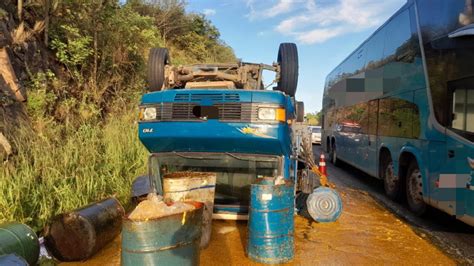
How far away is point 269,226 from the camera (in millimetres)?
4293

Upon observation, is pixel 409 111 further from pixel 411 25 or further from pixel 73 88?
pixel 73 88

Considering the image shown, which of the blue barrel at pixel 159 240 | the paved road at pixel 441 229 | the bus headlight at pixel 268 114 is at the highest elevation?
the bus headlight at pixel 268 114

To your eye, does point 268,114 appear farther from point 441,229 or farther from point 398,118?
point 398,118

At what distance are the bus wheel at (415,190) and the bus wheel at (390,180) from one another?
1.64 feet

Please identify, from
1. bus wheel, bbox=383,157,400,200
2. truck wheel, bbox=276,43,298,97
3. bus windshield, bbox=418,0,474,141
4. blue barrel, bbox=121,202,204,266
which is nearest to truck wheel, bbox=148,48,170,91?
truck wheel, bbox=276,43,298,97

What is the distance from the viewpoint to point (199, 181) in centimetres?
464

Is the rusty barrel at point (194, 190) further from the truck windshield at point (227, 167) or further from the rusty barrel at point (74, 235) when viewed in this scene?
the rusty barrel at point (74, 235)

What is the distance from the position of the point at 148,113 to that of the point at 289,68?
260cm

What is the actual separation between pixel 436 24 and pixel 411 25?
1218 millimetres

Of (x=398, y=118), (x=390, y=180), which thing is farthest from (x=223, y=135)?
(x=390, y=180)

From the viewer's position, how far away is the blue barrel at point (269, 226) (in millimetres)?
4281

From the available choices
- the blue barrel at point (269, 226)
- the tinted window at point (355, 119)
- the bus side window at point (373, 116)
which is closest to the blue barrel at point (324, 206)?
the blue barrel at point (269, 226)

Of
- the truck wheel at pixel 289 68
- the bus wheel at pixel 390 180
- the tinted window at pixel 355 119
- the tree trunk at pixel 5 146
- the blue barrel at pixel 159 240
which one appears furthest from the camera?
the tinted window at pixel 355 119

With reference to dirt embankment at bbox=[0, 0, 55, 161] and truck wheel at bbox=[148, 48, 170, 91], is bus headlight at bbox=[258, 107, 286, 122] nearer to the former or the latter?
truck wheel at bbox=[148, 48, 170, 91]
